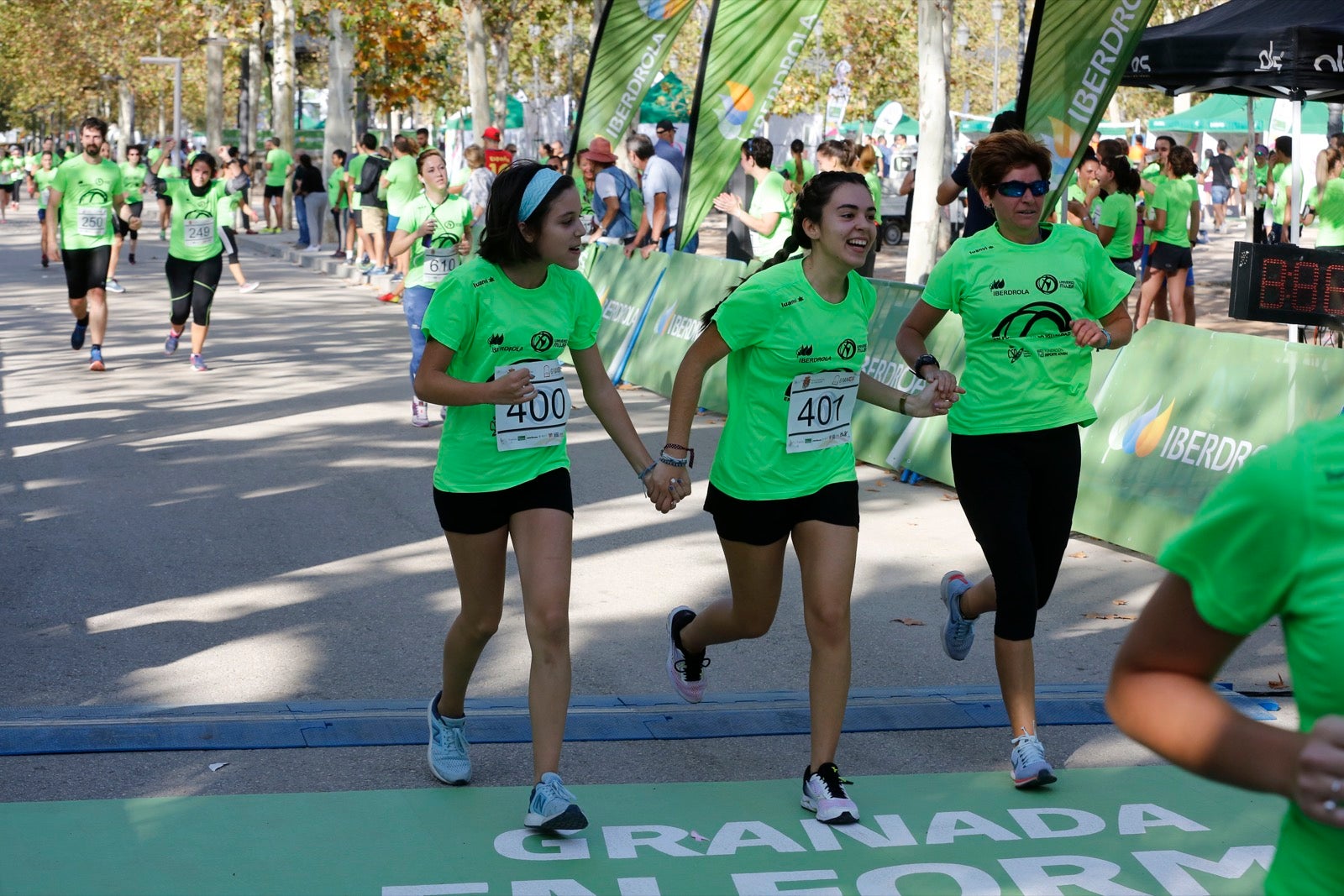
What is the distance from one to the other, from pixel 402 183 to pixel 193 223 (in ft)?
19.4

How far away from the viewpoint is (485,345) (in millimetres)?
4738

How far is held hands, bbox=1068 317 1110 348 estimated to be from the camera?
5.20 metres

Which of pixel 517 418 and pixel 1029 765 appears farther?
pixel 1029 765

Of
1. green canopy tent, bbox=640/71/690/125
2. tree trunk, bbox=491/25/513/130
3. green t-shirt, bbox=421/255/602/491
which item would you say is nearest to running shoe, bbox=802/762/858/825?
green t-shirt, bbox=421/255/602/491

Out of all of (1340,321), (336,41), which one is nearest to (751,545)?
(1340,321)

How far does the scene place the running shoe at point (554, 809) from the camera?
14.6ft

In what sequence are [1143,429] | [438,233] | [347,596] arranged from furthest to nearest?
[438,233] → [1143,429] → [347,596]

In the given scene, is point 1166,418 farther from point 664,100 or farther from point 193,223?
point 664,100

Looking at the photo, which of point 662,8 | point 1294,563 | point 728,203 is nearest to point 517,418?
point 1294,563

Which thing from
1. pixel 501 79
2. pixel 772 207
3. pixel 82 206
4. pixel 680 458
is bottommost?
pixel 680 458

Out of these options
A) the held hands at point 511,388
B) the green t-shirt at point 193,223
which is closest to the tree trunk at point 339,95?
the green t-shirt at point 193,223

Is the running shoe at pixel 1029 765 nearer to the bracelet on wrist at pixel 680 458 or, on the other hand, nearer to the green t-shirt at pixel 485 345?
the bracelet on wrist at pixel 680 458

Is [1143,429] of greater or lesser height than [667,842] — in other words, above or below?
above

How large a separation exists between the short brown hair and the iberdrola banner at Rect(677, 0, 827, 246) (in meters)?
8.76
